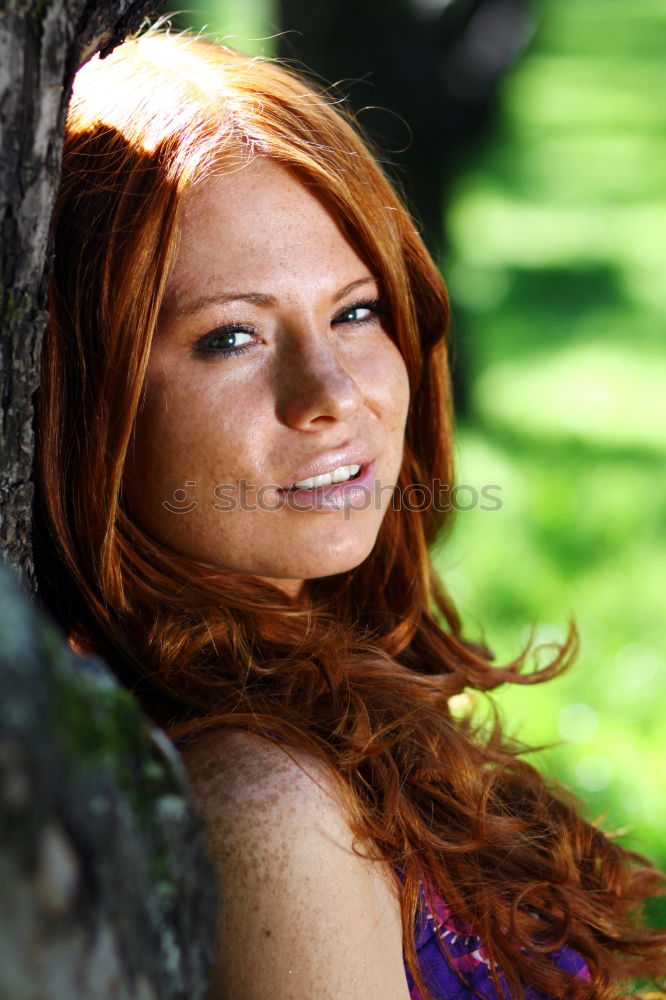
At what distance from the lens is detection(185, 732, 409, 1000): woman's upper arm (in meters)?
1.57

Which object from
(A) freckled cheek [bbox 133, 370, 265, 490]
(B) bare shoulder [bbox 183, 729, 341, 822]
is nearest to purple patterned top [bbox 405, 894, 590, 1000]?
(B) bare shoulder [bbox 183, 729, 341, 822]

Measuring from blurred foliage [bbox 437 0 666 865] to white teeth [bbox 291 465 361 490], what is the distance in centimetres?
86

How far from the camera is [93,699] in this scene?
3.11ft

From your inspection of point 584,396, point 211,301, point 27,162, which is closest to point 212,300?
point 211,301

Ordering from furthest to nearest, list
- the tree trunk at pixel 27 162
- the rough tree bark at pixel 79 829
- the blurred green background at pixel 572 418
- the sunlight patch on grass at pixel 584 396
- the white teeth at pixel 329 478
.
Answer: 1. the sunlight patch on grass at pixel 584 396
2. the blurred green background at pixel 572 418
3. the white teeth at pixel 329 478
4. the tree trunk at pixel 27 162
5. the rough tree bark at pixel 79 829

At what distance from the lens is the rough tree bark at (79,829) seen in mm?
834

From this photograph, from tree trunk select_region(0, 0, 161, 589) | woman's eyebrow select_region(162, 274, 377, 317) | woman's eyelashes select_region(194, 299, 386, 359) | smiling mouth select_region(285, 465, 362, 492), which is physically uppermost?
tree trunk select_region(0, 0, 161, 589)

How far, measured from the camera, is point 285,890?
1586mm

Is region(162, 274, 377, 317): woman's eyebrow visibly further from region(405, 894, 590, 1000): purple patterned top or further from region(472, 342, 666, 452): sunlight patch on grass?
region(472, 342, 666, 452): sunlight patch on grass

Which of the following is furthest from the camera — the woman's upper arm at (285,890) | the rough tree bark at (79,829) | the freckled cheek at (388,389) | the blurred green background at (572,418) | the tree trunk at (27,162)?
the blurred green background at (572,418)

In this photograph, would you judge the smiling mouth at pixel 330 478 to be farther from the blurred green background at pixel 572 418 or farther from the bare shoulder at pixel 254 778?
the blurred green background at pixel 572 418

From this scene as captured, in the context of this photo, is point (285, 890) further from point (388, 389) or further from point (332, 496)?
point (388, 389)

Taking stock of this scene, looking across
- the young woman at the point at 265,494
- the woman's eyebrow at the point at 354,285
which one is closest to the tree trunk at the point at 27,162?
the young woman at the point at 265,494

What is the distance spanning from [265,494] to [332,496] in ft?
0.41
